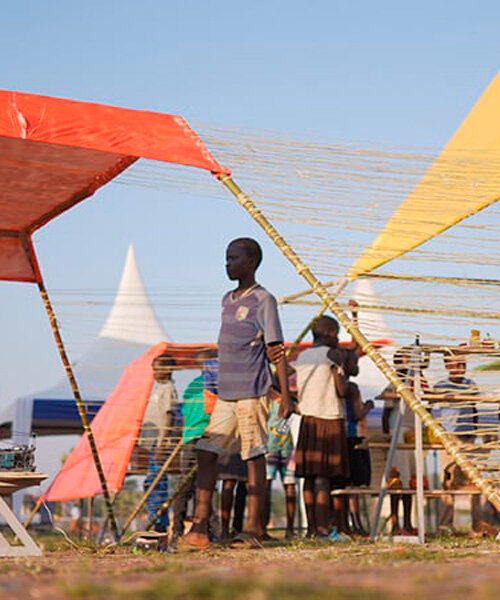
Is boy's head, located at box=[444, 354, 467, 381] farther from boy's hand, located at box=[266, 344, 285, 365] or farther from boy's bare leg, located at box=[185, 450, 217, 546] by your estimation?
boy's bare leg, located at box=[185, 450, 217, 546]

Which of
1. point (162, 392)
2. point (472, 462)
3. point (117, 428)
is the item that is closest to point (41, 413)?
point (117, 428)

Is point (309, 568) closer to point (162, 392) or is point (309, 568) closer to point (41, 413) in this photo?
point (162, 392)

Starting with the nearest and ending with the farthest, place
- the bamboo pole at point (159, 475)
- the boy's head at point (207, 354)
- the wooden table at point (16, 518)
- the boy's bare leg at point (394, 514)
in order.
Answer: the wooden table at point (16, 518), the boy's bare leg at point (394, 514), the bamboo pole at point (159, 475), the boy's head at point (207, 354)

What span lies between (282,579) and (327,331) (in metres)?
4.62

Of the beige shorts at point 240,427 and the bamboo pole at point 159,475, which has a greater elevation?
the beige shorts at point 240,427

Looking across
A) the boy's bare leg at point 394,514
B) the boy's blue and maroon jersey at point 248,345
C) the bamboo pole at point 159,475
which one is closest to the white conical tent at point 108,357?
the bamboo pole at point 159,475

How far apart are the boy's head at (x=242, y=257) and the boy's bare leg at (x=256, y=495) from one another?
1.05 m

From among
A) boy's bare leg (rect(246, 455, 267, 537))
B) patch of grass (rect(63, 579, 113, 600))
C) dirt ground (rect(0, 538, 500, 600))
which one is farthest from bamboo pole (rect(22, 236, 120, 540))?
patch of grass (rect(63, 579, 113, 600))

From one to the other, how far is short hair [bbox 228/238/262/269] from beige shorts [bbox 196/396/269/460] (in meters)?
0.81

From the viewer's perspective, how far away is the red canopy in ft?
18.4

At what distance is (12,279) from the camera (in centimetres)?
721

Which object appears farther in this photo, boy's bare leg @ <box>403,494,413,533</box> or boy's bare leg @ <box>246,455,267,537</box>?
boy's bare leg @ <box>403,494,413,533</box>

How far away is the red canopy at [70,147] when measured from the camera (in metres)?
5.60

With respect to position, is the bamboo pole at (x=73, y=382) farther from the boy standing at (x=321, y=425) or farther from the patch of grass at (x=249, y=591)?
the patch of grass at (x=249, y=591)
